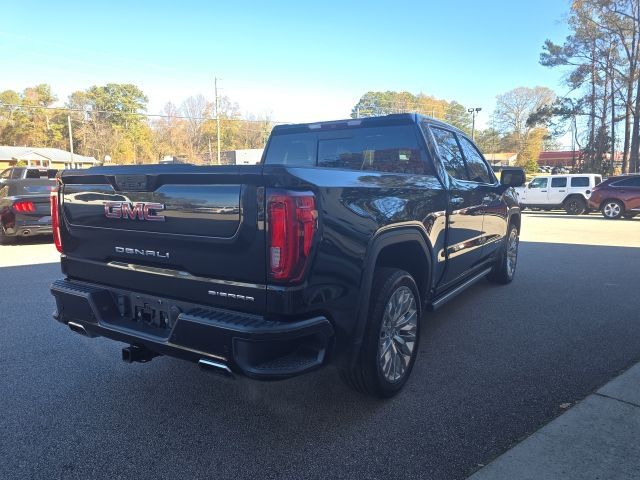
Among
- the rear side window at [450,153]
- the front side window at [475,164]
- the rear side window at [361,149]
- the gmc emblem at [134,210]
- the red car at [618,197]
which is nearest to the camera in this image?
the gmc emblem at [134,210]

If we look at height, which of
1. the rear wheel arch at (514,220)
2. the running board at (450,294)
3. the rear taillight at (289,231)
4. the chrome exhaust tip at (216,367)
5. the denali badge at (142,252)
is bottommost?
the running board at (450,294)

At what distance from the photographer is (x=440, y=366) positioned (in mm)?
3789

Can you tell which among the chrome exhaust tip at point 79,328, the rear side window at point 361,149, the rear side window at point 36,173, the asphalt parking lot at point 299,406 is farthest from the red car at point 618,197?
the rear side window at point 36,173

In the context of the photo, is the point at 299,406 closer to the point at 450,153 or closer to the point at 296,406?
the point at 296,406

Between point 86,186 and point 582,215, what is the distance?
21.8 metres

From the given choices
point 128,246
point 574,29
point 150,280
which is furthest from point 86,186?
point 574,29

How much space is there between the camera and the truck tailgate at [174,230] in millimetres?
2363

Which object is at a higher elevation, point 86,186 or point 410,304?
point 86,186

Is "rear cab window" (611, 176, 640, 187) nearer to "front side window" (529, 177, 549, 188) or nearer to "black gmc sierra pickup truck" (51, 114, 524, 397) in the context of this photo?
"front side window" (529, 177, 549, 188)

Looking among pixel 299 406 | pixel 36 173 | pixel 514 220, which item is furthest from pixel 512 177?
pixel 36 173

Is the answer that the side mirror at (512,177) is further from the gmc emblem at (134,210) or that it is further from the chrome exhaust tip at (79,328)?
the chrome exhaust tip at (79,328)

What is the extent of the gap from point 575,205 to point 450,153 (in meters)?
19.3

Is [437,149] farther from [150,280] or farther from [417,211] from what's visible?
[150,280]

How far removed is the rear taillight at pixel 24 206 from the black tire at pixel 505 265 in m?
9.19
